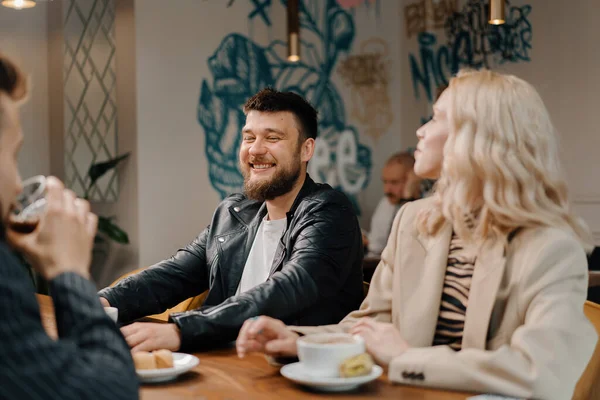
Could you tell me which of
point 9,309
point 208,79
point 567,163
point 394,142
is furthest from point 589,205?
point 9,309

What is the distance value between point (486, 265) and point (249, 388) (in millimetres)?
586

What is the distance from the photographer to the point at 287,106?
115 inches

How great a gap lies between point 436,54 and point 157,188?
127 inches

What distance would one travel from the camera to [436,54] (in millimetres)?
7066

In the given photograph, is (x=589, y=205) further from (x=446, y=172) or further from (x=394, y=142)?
(x=446, y=172)

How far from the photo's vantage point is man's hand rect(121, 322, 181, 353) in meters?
1.82

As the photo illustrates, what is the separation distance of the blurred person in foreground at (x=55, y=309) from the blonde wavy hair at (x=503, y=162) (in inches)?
34.1

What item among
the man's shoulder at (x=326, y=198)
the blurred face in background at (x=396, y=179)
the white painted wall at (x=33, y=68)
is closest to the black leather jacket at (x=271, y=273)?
the man's shoulder at (x=326, y=198)

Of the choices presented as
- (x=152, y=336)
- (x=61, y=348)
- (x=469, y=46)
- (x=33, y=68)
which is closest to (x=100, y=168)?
(x=33, y=68)

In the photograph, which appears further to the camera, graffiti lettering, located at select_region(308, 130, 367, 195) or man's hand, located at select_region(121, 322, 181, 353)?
graffiti lettering, located at select_region(308, 130, 367, 195)

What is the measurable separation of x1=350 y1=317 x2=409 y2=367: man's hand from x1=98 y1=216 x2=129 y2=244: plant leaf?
360 cm

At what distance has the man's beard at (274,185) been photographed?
2.79 metres

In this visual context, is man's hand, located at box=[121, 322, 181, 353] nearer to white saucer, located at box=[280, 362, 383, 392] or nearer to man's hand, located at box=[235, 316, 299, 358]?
man's hand, located at box=[235, 316, 299, 358]

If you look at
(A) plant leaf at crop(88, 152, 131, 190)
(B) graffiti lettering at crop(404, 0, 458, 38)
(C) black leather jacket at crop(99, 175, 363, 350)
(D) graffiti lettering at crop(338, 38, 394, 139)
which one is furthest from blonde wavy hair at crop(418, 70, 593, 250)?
(B) graffiti lettering at crop(404, 0, 458, 38)
